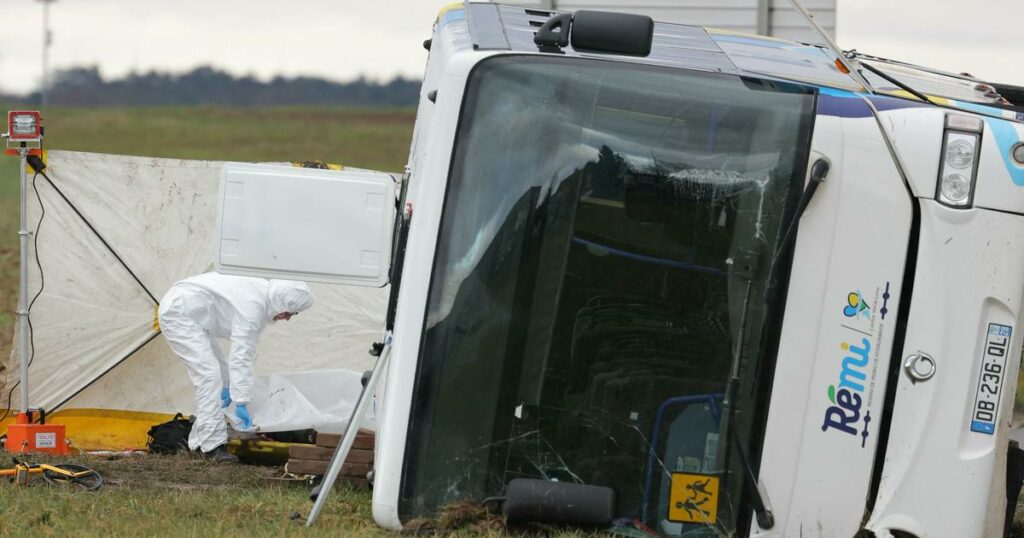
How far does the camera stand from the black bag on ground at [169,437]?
7.82 meters

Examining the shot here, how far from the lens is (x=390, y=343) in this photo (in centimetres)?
436

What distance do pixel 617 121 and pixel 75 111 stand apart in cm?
4784

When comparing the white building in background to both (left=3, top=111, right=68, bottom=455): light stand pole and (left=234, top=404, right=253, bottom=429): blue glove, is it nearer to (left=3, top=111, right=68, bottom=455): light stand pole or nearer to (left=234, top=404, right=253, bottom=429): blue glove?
(left=3, top=111, right=68, bottom=455): light stand pole

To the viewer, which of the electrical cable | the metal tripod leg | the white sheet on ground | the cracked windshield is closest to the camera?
the cracked windshield

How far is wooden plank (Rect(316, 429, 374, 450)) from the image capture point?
5988 mm

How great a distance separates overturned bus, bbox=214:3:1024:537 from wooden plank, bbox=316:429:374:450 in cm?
193

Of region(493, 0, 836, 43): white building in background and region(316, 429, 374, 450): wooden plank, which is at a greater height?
region(493, 0, 836, 43): white building in background

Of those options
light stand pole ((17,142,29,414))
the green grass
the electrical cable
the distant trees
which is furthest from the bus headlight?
the distant trees

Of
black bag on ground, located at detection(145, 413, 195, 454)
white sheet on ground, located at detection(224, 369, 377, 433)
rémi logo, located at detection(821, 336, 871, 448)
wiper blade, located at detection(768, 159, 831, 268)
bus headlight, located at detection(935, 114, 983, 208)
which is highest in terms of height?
bus headlight, located at detection(935, 114, 983, 208)

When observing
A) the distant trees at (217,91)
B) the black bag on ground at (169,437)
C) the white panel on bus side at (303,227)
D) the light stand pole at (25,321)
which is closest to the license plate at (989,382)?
the white panel on bus side at (303,227)

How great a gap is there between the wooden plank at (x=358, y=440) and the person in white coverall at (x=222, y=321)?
1579mm

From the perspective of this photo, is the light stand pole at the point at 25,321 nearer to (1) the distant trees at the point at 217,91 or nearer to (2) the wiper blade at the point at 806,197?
(2) the wiper blade at the point at 806,197

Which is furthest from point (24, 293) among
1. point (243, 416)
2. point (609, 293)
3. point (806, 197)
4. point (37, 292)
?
point (806, 197)

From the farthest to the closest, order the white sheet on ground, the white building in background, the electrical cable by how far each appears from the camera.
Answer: the white building in background < the electrical cable < the white sheet on ground
